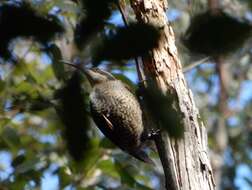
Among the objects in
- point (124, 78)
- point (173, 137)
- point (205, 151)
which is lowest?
point (173, 137)

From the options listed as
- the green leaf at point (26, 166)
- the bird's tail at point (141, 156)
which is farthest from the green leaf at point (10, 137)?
the bird's tail at point (141, 156)

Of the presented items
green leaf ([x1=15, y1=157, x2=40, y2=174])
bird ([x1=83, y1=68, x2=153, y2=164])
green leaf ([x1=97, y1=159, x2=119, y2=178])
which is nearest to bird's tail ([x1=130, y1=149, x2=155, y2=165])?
bird ([x1=83, y1=68, x2=153, y2=164])

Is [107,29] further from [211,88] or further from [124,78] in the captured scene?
[211,88]

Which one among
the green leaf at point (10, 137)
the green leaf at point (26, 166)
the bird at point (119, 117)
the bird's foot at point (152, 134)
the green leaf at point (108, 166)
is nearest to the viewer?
the bird's foot at point (152, 134)

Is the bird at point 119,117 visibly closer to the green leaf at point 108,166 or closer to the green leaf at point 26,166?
the green leaf at point 108,166

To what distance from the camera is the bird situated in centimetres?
376

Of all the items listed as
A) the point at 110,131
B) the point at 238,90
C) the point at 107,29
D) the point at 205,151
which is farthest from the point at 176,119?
the point at 238,90

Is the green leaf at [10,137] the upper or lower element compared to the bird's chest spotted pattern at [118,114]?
lower

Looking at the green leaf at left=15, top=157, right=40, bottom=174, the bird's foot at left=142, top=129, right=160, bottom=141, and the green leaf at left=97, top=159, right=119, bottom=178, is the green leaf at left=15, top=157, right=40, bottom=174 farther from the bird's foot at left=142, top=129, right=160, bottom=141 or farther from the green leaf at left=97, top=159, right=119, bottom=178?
the bird's foot at left=142, top=129, right=160, bottom=141

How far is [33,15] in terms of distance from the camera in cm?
78

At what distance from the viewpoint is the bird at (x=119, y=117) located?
Result: 376 cm

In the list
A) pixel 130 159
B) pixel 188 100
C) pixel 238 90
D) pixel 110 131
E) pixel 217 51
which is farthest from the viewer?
pixel 238 90

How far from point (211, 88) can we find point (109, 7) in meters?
8.95

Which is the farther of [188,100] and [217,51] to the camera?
[188,100]
